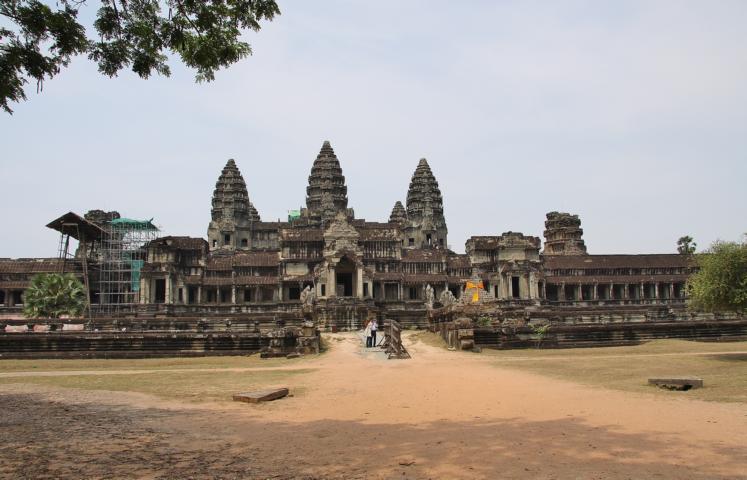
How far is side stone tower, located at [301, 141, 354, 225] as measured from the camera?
83312mm

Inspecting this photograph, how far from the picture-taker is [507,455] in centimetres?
772

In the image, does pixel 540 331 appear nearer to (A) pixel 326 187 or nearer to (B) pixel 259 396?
(B) pixel 259 396

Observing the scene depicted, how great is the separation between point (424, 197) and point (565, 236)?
2171cm

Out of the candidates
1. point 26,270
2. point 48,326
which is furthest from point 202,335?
point 26,270

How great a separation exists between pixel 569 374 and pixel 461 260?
1823 inches

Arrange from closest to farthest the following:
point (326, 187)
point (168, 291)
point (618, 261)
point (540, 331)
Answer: point (540, 331), point (168, 291), point (618, 261), point (326, 187)

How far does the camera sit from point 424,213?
292ft

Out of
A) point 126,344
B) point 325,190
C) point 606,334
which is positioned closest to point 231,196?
point 325,190

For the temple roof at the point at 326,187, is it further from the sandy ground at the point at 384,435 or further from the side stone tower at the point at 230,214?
the sandy ground at the point at 384,435

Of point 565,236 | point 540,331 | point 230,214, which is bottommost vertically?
point 540,331

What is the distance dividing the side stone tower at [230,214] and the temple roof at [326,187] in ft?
31.5

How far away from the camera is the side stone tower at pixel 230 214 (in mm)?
84750

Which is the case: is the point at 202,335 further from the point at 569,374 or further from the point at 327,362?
the point at 569,374

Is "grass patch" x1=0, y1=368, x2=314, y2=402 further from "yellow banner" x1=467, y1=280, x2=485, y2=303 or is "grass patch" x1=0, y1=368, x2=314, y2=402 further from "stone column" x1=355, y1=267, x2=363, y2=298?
"stone column" x1=355, y1=267, x2=363, y2=298
